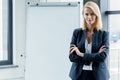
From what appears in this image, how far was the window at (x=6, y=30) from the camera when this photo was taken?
12.5 feet

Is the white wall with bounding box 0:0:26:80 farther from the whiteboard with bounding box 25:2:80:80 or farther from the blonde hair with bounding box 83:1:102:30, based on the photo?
the blonde hair with bounding box 83:1:102:30

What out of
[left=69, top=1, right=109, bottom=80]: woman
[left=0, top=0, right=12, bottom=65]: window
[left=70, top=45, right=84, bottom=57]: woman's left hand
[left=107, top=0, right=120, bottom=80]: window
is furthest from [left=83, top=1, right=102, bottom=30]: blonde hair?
[left=0, top=0, right=12, bottom=65]: window

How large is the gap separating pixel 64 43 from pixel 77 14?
438mm

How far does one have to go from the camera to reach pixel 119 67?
3670 millimetres

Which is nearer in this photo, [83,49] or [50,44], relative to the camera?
[83,49]

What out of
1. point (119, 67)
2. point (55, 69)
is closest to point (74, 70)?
point (55, 69)

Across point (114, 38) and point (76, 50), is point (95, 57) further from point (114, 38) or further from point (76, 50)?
point (114, 38)

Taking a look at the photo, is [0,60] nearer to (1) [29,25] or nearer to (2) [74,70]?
(1) [29,25]

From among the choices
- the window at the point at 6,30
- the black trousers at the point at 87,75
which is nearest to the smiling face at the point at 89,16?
the black trousers at the point at 87,75

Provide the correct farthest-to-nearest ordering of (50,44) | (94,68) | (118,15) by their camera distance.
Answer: (118,15)
(50,44)
(94,68)

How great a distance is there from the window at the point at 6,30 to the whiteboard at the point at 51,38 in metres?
0.51

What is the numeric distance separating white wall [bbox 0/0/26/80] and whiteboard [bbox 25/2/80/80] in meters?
0.35

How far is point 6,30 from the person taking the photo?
12.6 ft

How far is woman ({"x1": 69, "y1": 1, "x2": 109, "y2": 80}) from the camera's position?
8.31 ft
